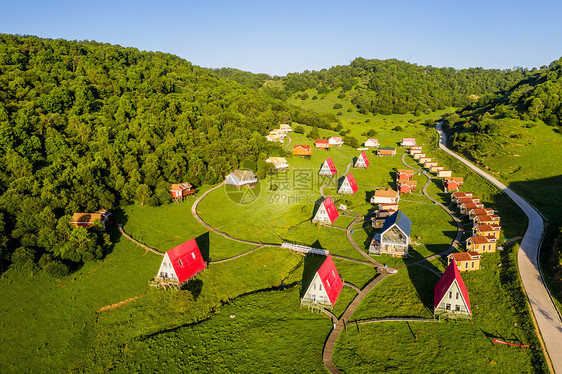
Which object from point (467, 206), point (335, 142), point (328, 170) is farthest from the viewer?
point (335, 142)

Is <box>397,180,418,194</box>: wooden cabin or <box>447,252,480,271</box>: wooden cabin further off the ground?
<box>397,180,418,194</box>: wooden cabin

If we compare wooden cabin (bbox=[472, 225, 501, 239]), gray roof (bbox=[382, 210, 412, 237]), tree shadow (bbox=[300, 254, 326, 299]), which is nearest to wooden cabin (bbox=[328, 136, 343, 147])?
gray roof (bbox=[382, 210, 412, 237])

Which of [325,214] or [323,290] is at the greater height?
[325,214]

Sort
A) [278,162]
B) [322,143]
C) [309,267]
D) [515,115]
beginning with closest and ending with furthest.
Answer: [309,267] → [278,162] → [515,115] → [322,143]

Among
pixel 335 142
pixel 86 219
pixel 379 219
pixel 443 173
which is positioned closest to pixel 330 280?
pixel 379 219

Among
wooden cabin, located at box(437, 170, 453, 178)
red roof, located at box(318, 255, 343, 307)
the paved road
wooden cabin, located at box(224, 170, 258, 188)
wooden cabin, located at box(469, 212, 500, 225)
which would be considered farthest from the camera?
wooden cabin, located at box(437, 170, 453, 178)

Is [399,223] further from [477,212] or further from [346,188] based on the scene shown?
[346,188]

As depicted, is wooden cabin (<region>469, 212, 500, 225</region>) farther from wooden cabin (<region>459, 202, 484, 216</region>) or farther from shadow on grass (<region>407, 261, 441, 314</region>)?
shadow on grass (<region>407, 261, 441, 314</region>)

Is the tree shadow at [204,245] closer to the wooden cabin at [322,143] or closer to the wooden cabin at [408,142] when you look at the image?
the wooden cabin at [322,143]
